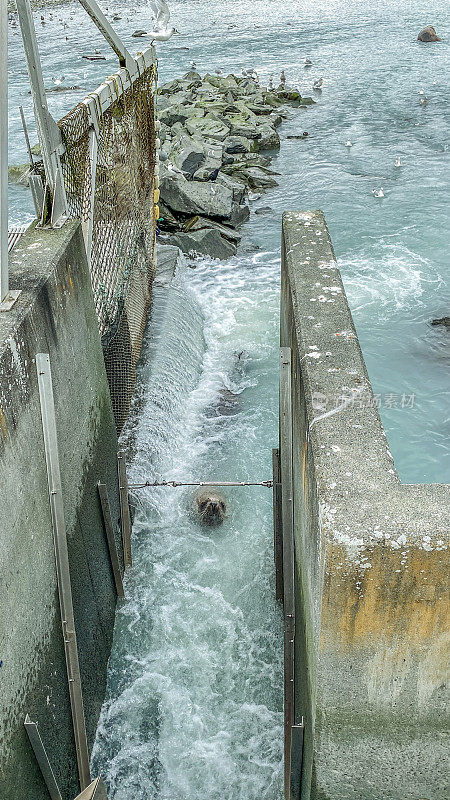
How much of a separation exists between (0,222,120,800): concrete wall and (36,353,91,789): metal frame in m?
0.06

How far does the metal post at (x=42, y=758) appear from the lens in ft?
12.1

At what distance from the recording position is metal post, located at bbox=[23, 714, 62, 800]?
12.1 feet

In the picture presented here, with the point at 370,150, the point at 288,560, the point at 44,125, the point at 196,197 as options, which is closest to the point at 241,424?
the point at 288,560

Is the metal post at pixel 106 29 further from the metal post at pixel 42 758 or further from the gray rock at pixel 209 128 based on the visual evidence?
the gray rock at pixel 209 128

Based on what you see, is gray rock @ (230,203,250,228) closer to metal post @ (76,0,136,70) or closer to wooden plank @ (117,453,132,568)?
metal post @ (76,0,136,70)

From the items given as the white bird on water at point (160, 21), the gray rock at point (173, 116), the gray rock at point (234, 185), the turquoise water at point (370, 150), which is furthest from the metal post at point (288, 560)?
the gray rock at point (173, 116)

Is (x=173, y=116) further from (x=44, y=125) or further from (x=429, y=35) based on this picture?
(x=44, y=125)

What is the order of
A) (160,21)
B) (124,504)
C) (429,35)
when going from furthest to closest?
1. (429,35)
2. (160,21)
3. (124,504)

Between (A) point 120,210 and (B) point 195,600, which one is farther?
(A) point 120,210

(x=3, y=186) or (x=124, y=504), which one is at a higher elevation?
(x=3, y=186)

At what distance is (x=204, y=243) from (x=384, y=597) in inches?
437

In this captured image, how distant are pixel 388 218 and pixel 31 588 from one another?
506 inches

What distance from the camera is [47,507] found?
429cm

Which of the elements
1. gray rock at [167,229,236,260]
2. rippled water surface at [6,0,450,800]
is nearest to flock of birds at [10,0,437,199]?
rippled water surface at [6,0,450,800]
